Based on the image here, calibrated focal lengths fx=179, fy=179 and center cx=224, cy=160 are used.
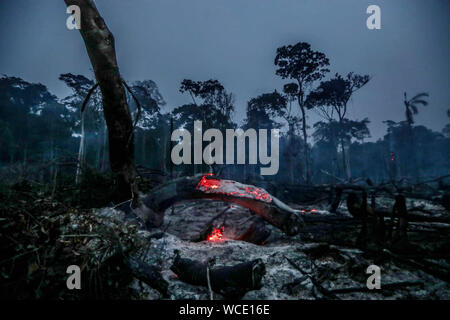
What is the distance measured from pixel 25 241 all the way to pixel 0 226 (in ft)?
0.82

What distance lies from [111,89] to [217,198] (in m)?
3.06

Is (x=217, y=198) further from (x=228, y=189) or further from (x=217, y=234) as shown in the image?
(x=217, y=234)

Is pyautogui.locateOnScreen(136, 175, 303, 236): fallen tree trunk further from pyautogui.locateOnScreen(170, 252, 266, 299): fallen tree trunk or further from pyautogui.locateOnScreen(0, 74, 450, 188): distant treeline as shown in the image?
pyautogui.locateOnScreen(0, 74, 450, 188): distant treeline

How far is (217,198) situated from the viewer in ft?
14.0

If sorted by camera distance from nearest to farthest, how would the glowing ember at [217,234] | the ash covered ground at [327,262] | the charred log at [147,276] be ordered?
1. the charred log at [147,276]
2. the ash covered ground at [327,262]
3. the glowing ember at [217,234]

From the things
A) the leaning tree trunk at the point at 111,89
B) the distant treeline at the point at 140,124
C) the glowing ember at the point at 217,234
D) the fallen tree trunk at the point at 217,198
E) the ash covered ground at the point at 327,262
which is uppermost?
the distant treeline at the point at 140,124

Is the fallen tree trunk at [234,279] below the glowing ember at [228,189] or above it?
below

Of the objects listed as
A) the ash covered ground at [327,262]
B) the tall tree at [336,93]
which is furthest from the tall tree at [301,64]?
the ash covered ground at [327,262]

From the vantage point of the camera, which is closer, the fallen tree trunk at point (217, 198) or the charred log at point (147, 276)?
the charred log at point (147, 276)

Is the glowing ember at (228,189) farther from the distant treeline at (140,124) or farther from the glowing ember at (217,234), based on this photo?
the distant treeline at (140,124)

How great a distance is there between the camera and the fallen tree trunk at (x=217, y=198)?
4.13 m

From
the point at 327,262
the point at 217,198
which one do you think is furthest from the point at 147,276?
the point at 327,262

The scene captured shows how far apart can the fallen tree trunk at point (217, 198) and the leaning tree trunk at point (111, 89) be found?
2.26 feet
